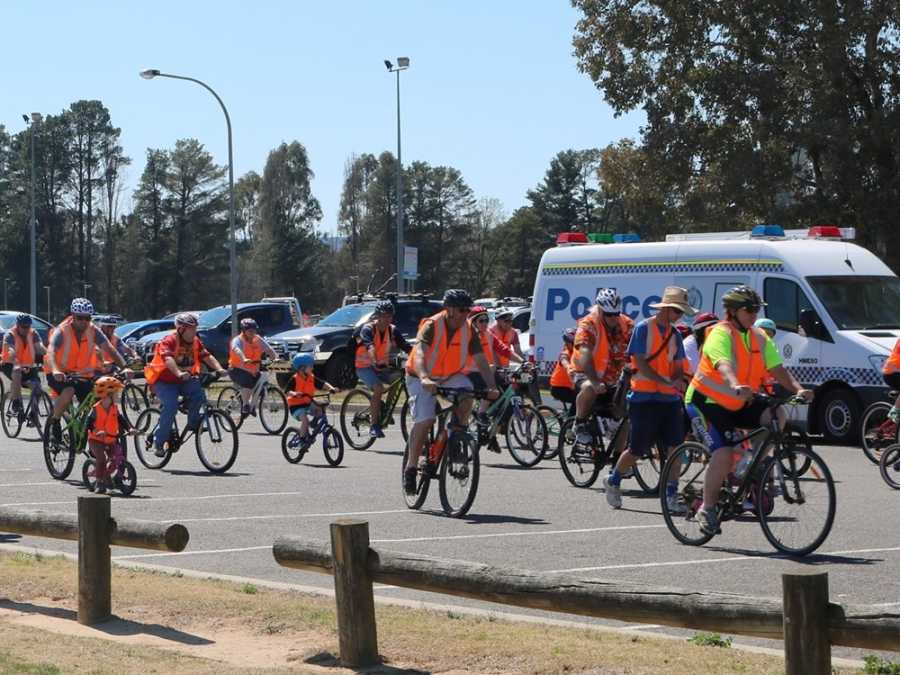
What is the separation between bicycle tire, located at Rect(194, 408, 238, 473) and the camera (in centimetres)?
1761

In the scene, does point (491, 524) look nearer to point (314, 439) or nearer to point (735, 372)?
point (735, 372)

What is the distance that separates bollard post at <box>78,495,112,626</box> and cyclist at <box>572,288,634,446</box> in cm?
695

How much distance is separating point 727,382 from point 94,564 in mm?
4458

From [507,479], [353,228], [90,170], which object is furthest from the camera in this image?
[353,228]

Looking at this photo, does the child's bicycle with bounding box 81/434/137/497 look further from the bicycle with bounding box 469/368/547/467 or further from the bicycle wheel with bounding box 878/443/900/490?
the bicycle wheel with bounding box 878/443/900/490

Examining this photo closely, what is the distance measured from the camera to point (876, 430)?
17.6 metres

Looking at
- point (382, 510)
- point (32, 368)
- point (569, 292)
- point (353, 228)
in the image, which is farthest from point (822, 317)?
point (353, 228)

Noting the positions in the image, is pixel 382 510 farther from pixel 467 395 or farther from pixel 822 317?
pixel 822 317

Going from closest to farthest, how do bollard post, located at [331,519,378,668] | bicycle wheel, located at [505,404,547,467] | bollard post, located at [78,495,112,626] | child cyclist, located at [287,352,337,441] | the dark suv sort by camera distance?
bollard post, located at [331,519,378,668] < bollard post, located at [78,495,112,626] < bicycle wheel, located at [505,404,547,467] < child cyclist, located at [287,352,337,441] < the dark suv

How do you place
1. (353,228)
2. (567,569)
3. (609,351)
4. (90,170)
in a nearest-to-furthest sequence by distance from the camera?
1. (567,569)
2. (609,351)
3. (90,170)
4. (353,228)

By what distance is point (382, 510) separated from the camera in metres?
13.9

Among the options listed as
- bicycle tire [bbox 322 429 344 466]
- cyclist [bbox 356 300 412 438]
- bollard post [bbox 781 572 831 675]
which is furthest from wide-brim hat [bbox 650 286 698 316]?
cyclist [bbox 356 300 412 438]

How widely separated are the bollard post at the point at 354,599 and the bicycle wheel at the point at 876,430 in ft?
36.2

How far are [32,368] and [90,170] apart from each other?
101 m
